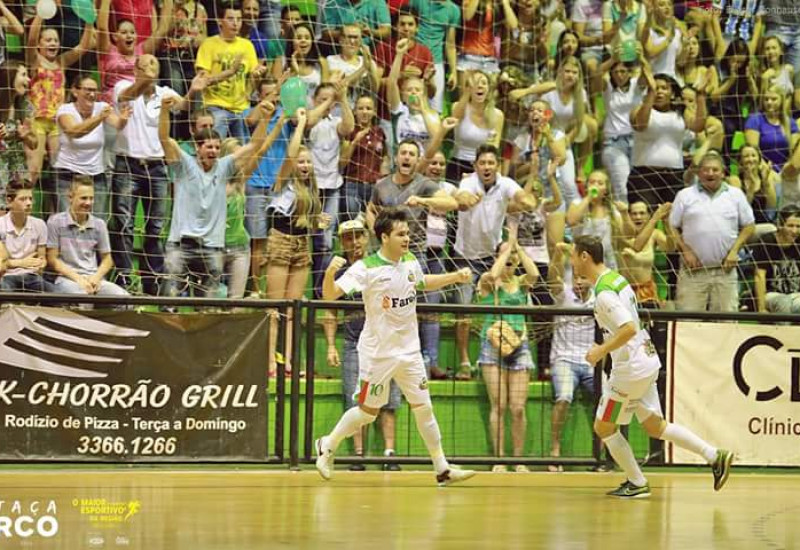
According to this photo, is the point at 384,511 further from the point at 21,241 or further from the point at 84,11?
the point at 84,11

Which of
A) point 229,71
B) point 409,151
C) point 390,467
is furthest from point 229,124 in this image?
point 390,467

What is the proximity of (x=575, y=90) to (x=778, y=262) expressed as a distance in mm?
3042

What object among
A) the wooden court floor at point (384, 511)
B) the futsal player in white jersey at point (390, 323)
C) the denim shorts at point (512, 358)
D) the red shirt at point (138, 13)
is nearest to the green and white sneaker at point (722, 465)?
the wooden court floor at point (384, 511)

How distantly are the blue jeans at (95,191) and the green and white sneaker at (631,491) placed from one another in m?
5.96

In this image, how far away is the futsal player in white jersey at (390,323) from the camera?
10.8 m

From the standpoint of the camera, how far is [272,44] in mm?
14891

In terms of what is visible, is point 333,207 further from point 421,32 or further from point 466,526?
point 466,526

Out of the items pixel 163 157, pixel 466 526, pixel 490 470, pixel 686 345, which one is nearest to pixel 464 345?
pixel 490 470

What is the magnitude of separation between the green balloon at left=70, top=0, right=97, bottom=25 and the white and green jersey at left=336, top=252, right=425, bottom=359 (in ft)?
16.6

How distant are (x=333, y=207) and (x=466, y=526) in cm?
630

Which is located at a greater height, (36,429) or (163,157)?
(163,157)

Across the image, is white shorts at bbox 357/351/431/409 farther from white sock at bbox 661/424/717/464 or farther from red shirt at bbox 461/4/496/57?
red shirt at bbox 461/4/496/57

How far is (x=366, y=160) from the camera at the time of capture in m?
14.7

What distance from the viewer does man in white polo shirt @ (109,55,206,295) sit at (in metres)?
13.8
